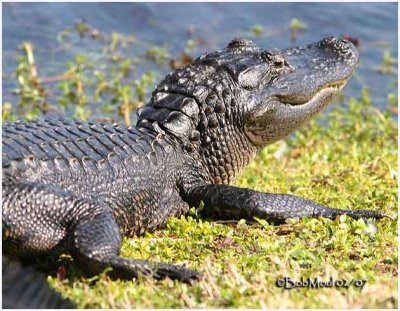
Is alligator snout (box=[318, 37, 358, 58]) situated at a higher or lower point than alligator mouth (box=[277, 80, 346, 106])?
higher

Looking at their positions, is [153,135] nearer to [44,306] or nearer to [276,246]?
[276,246]

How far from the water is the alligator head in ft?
14.0

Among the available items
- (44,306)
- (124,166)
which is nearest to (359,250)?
(124,166)

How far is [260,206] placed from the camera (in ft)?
17.7

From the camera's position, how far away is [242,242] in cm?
498

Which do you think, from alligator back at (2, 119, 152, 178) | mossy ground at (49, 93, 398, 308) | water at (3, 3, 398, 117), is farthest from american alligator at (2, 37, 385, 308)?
water at (3, 3, 398, 117)

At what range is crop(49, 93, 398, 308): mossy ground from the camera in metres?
3.90

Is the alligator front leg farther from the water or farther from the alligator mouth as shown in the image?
the water

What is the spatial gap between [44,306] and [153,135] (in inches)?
80.0

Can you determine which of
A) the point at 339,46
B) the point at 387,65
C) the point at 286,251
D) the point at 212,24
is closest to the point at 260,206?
the point at 286,251

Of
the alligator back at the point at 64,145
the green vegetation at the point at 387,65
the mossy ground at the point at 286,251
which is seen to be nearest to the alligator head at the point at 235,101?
the alligator back at the point at 64,145

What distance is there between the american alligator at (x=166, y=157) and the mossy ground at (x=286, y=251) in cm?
14

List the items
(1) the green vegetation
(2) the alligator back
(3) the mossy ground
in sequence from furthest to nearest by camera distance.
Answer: (1) the green vegetation
(2) the alligator back
(3) the mossy ground

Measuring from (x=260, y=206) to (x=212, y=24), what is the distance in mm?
7054
